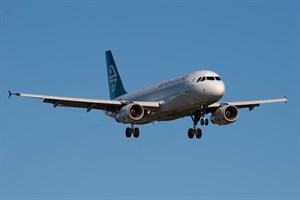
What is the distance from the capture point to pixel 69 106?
256 ft

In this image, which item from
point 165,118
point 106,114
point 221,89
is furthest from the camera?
point 106,114

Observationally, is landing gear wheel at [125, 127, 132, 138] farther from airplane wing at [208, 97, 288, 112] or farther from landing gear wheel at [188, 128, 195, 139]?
airplane wing at [208, 97, 288, 112]

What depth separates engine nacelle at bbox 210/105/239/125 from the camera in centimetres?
7762

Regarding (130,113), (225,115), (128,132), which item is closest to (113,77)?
(128,132)

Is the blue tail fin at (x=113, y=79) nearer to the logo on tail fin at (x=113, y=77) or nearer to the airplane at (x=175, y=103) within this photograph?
the logo on tail fin at (x=113, y=77)

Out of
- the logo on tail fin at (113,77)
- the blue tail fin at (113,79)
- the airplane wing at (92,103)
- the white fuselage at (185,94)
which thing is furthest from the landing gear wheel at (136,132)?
the logo on tail fin at (113,77)

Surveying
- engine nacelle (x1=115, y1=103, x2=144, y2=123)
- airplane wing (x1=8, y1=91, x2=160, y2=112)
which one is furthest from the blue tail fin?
engine nacelle (x1=115, y1=103, x2=144, y2=123)

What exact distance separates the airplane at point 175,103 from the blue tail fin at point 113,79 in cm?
900

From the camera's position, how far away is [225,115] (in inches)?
3068

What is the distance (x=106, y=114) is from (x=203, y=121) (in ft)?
41.6

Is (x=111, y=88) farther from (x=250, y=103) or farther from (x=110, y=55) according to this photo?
(x=250, y=103)

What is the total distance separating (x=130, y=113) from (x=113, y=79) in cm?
1849

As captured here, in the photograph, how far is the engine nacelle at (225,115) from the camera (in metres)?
77.6

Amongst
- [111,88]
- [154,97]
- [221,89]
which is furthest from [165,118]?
[111,88]
